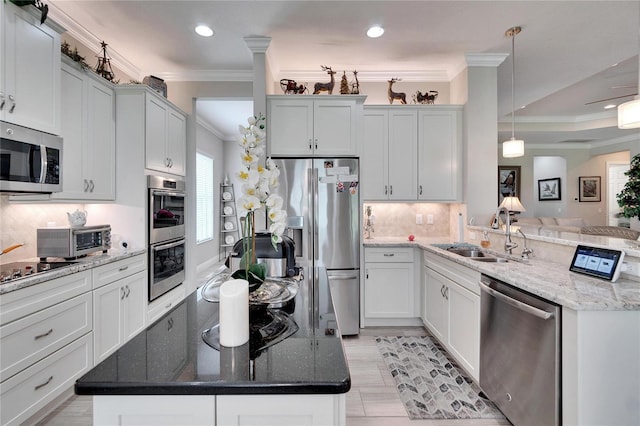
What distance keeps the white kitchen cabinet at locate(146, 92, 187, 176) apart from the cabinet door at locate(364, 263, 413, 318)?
2.54 metres

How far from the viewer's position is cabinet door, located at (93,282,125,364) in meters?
2.39

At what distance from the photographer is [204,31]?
9.87ft

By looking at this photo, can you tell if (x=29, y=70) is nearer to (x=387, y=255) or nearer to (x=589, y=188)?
(x=387, y=255)

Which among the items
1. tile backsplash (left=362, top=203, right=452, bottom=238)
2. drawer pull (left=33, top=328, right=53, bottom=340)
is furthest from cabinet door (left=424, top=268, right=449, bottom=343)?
drawer pull (left=33, top=328, right=53, bottom=340)

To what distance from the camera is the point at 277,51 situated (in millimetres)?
3436

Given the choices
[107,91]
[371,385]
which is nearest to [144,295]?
[107,91]

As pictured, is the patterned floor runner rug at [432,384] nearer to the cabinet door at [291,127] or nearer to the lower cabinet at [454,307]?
the lower cabinet at [454,307]

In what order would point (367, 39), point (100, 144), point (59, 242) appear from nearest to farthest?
point (59, 242)
point (100, 144)
point (367, 39)

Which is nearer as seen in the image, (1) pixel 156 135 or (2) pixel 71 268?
(2) pixel 71 268

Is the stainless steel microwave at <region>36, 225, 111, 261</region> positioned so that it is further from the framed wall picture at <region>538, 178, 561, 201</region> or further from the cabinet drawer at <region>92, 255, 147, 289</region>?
the framed wall picture at <region>538, 178, 561, 201</region>

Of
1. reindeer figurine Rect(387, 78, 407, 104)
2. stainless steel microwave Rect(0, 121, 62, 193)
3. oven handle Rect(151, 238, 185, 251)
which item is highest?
reindeer figurine Rect(387, 78, 407, 104)

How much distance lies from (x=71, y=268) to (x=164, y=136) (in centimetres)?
176

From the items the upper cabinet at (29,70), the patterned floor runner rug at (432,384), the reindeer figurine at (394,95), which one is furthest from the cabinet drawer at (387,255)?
the upper cabinet at (29,70)

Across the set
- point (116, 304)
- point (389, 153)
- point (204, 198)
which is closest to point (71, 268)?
point (116, 304)
